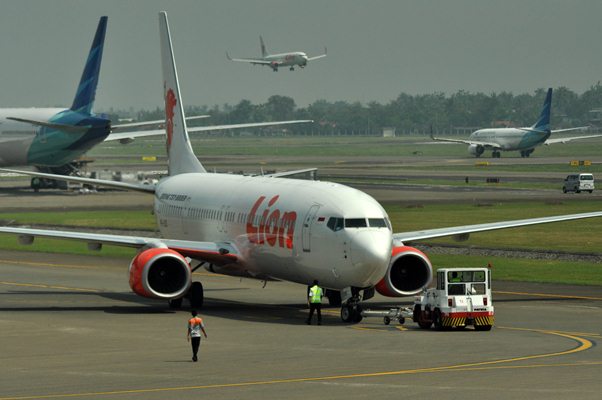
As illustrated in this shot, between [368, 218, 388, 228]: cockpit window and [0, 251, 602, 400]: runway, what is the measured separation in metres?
3.54

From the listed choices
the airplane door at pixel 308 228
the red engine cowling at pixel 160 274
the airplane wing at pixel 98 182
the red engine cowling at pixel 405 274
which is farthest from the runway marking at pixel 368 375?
the airplane wing at pixel 98 182

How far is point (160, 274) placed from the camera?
1981 inches

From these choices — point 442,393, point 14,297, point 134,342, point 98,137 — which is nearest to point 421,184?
point 98,137

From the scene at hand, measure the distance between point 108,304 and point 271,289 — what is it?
980cm

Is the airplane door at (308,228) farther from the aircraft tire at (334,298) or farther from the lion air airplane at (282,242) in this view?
the aircraft tire at (334,298)

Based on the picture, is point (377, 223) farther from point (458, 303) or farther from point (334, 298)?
point (334, 298)

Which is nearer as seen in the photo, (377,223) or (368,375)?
(368,375)

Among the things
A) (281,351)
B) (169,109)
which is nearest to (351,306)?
(281,351)

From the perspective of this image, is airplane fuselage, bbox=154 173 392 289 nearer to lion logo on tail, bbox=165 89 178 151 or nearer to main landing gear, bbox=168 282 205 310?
main landing gear, bbox=168 282 205 310

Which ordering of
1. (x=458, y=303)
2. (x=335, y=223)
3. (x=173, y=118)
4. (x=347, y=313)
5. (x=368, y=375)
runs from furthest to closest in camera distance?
(x=173, y=118), (x=347, y=313), (x=335, y=223), (x=458, y=303), (x=368, y=375)

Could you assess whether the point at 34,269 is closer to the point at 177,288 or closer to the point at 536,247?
the point at 177,288

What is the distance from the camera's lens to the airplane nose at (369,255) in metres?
43.7

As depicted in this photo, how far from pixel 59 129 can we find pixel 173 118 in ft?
198

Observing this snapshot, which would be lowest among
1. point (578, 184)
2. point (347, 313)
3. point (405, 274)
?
point (347, 313)
